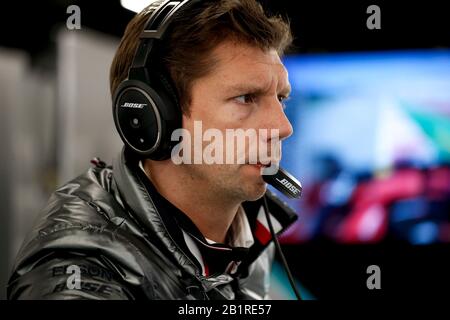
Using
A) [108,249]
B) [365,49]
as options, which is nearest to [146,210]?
[108,249]

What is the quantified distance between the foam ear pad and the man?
63 millimetres

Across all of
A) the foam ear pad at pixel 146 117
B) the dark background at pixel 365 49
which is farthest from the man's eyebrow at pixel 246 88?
the dark background at pixel 365 49

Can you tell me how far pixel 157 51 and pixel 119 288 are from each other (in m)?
0.39

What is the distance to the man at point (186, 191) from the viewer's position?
822mm

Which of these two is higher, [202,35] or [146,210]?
[202,35]

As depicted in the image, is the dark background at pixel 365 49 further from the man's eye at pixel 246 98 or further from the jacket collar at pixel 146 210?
the jacket collar at pixel 146 210

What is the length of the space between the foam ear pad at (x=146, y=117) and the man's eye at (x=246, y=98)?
0.11m

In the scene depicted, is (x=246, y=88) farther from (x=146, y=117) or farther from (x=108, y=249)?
(x=108, y=249)

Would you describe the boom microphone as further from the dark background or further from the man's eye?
the dark background

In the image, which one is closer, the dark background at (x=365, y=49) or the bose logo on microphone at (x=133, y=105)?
the bose logo on microphone at (x=133, y=105)

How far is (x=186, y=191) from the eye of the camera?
0.99m

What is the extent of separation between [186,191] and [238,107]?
0.18m
